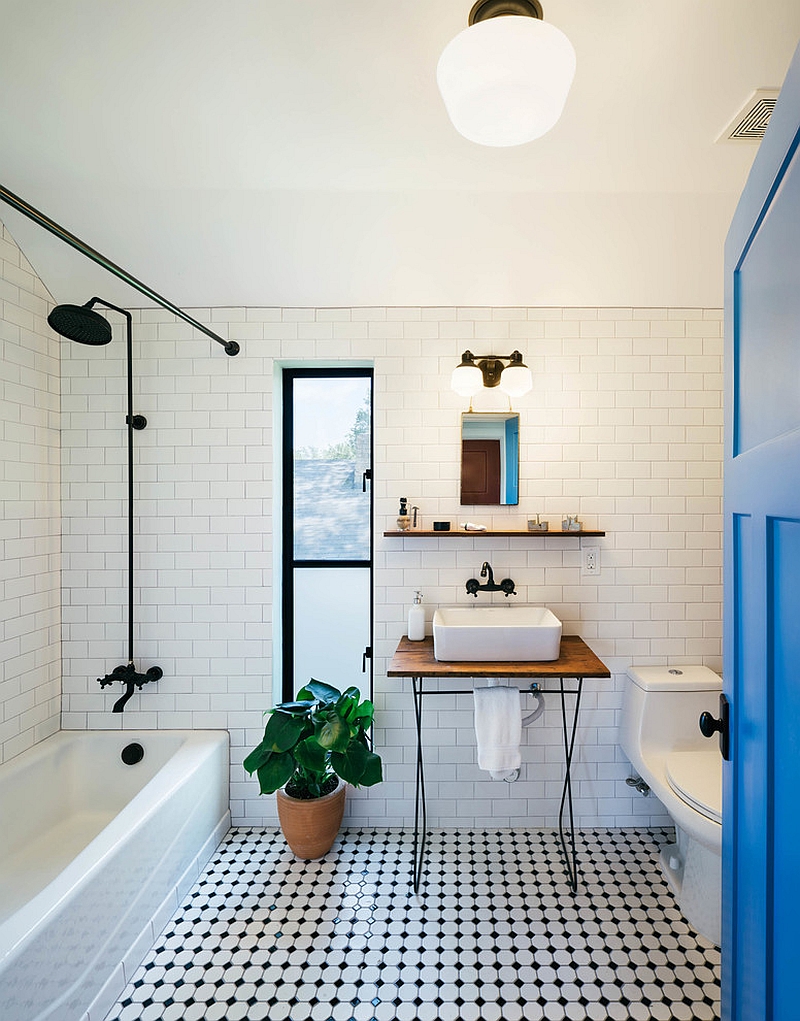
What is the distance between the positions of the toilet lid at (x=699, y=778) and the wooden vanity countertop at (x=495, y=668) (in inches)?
16.2

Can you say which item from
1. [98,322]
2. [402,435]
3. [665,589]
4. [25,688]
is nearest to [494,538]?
[402,435]

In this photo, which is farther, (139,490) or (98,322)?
(139,490)

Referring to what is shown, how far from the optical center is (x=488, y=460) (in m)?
2.57

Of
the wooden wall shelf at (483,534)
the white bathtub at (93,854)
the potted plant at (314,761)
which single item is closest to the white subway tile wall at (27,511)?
the white bathtub at (93,854)

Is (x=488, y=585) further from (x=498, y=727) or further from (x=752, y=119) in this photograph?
(x=752, y=119)

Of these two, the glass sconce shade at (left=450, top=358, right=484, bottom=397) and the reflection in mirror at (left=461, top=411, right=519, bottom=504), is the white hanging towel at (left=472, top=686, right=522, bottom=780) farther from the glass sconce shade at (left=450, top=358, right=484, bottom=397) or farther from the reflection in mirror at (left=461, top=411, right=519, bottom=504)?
the glass sconce shade at (left=450, top=358, right=484, bottom=397)

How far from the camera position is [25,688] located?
7.83 feet

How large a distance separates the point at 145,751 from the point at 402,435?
1.83m

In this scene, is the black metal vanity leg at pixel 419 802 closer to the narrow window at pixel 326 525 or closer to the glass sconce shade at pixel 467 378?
the narrow window at pixel 326 525

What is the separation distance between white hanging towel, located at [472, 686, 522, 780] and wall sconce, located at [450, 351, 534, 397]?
4.07 feet

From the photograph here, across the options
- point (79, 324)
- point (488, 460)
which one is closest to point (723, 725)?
point (488, 460)

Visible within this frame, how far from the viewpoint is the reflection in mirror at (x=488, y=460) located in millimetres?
2564

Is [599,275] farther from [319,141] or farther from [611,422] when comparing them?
[319,141]

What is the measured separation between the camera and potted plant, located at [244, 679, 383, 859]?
219 centimetres
